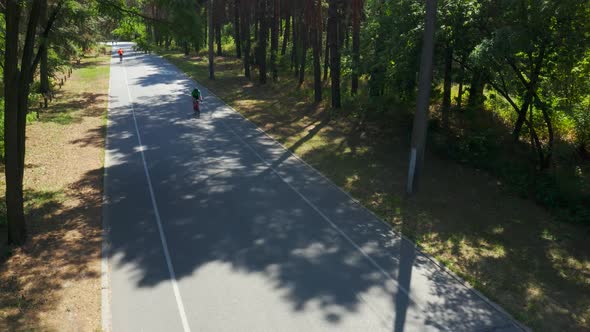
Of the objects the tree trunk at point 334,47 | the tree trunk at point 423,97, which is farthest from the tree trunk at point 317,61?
the tree trunk at point 423,97

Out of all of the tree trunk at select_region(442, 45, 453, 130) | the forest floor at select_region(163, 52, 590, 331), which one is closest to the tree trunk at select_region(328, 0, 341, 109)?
the forest floor at select_region(163, 52, 590, 331)

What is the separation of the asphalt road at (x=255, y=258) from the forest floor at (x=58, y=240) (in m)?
0.41

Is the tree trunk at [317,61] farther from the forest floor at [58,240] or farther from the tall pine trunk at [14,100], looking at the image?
the tall pine trunk at [14,100]

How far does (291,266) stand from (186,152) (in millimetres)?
9482

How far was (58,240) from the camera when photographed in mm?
11023

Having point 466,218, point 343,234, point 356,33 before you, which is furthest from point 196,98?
point 466,218

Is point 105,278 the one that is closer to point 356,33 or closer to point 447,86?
point 447,86

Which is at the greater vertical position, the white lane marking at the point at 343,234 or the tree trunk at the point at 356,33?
the tree trunk at the point at 356,33

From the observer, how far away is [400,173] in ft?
52.5

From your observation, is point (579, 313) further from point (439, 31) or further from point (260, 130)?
point (260, 130)

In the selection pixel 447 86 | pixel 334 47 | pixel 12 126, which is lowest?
pixel 12 126

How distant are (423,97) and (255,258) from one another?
6666 mm

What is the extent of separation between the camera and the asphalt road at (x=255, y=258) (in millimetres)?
8289

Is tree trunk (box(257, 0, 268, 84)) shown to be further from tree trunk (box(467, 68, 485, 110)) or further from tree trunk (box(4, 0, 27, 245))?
tree trunk (box(4, 0, 27, 245))
